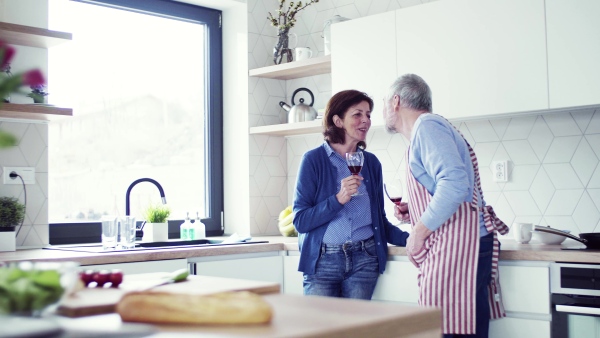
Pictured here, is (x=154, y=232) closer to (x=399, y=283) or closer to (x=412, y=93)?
(x=399, y=283)

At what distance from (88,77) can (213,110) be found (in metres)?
0.83

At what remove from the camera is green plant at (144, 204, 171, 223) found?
372 centimetres

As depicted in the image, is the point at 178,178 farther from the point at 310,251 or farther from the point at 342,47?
the point at 310,251

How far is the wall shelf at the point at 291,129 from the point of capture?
410 centimetres

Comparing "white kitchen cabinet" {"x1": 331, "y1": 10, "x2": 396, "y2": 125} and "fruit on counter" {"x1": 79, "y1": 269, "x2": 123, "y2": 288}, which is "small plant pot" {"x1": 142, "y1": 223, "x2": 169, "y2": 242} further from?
"fruit on counter" {"x1": 79, "y1": 269, "x2": 123, "y2": 288}

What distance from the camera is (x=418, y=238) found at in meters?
2.66

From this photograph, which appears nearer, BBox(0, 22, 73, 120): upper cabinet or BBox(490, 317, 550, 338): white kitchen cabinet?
BBox(490, 317, 550, 338): white kitchen cabinet

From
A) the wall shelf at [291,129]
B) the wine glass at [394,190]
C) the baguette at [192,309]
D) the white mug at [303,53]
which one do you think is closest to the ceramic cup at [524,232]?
the wine glass at [394,190]

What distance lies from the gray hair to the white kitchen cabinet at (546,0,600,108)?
63cm

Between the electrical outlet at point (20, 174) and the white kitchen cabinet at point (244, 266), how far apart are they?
2.84 ft

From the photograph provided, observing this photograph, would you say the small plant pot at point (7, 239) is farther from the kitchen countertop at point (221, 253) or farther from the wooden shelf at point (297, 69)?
the wooden shelf at point (297, 69)

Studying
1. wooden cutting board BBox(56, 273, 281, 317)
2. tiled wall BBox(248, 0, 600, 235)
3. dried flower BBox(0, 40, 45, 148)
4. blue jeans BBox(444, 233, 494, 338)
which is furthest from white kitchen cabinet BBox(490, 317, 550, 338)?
dried flower BBox(0, 40, 45, 148)

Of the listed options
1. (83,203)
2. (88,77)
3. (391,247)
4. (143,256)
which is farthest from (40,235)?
(391,247)

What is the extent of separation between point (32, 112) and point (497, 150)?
2.14 m
